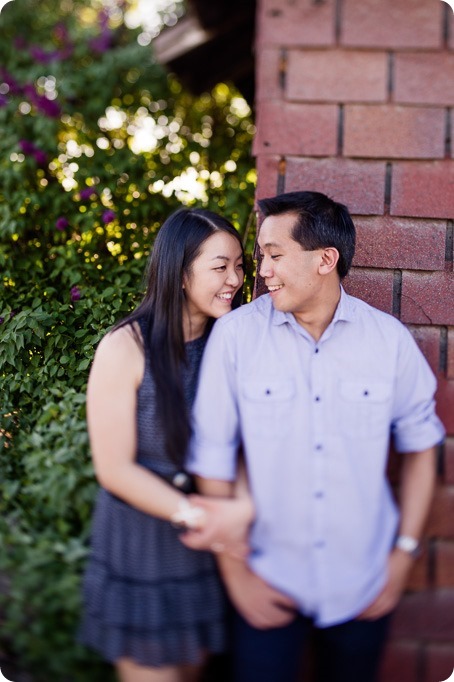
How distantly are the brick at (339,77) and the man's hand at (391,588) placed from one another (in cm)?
171

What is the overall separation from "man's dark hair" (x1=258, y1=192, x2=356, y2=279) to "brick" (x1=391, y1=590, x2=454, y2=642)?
4.09 feet

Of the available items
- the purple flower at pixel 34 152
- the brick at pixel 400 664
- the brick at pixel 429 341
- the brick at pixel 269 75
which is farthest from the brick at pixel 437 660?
the purple flower at pixel 34 152

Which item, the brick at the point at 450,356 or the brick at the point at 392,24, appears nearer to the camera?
the brick at the point at 450,356

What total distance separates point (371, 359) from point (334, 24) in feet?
4.71

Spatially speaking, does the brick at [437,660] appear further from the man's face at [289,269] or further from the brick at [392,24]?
the brick at [392,24]

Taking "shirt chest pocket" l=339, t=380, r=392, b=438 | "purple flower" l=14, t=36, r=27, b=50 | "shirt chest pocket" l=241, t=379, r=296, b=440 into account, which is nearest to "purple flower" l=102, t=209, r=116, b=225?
"shirt chest pocket" l=241, t=379, r=296, b=440

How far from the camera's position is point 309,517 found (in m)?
1.91

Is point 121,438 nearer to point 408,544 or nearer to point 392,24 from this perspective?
point 408,544

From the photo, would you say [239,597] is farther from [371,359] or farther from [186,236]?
[186,236]

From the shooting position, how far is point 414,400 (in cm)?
203

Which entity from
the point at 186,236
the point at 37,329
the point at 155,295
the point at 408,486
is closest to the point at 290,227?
the point at 186,236

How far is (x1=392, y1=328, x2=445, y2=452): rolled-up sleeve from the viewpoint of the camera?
79.9 inches

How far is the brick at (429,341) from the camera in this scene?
2389 millimetres

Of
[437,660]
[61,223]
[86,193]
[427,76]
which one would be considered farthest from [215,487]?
[86,193]
